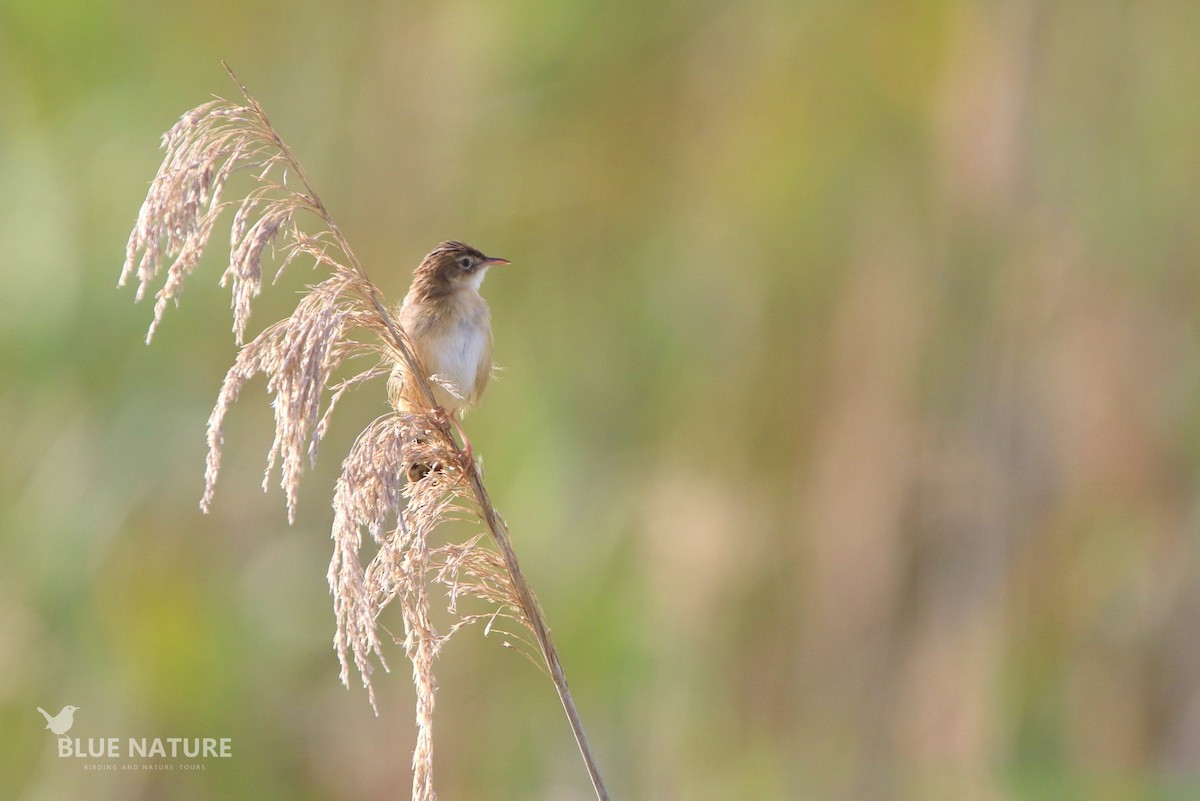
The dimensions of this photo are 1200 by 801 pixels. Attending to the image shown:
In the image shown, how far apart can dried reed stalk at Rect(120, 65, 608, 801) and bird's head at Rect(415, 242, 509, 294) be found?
1.35 m

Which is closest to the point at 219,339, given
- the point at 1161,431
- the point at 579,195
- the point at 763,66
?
the point at 579,195

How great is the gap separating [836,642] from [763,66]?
2519 millimetres

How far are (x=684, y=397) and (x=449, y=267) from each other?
7.12ft

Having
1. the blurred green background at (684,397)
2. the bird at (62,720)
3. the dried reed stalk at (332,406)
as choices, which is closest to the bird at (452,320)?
the blurred green background at (684,397)

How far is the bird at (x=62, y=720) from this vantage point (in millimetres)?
4797

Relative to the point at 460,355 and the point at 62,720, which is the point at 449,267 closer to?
the point at 460,355

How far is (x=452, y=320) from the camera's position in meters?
A: 3.95

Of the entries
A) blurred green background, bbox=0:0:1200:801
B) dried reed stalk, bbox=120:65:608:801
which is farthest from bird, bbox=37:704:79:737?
dried reed stalk, bbox=120:65:608:801

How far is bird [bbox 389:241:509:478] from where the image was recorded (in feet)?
12.8

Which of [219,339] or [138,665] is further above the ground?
[219,339]

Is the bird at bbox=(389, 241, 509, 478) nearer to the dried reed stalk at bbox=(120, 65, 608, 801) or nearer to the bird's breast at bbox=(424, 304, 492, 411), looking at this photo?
the bird's breast at bbox=(424, 304, 492, 411)

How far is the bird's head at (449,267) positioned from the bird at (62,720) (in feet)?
7.11

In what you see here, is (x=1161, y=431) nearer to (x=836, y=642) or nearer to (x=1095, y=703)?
(x=1095, y=703)

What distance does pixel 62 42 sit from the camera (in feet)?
16.8
